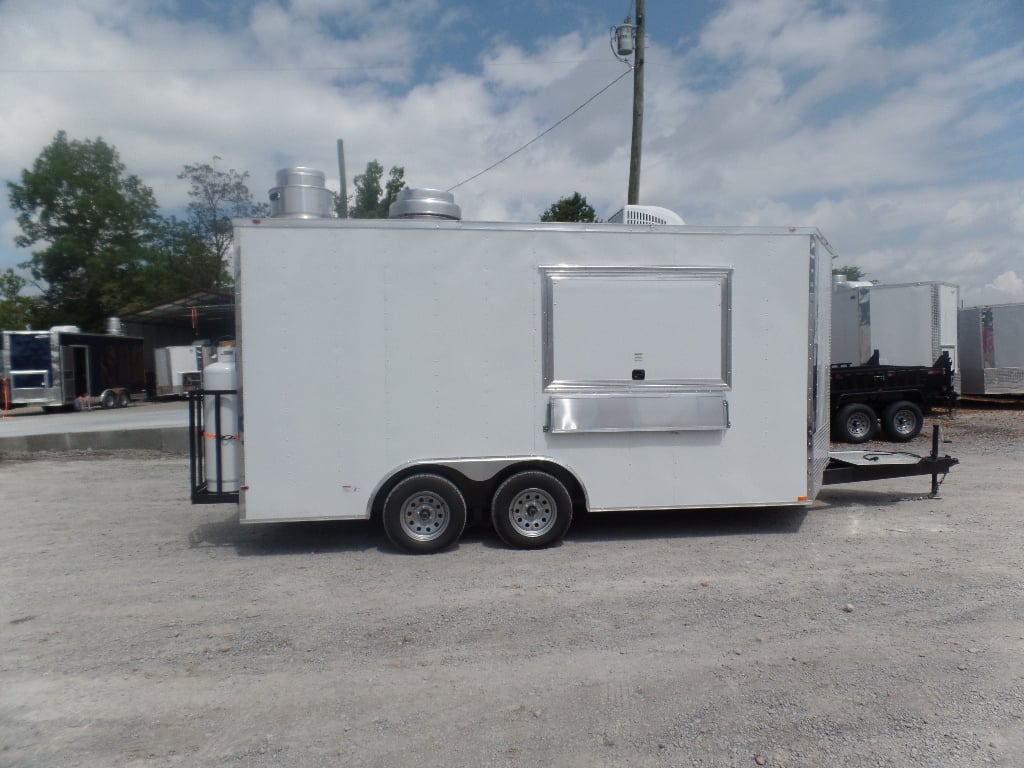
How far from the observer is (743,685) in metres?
3.83

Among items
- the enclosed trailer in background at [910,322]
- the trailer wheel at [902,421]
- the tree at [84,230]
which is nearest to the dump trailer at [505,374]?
the trailer wheel at [902,421]

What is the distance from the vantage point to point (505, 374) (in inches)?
244

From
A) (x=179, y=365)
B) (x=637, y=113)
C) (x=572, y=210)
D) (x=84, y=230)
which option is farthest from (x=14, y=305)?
(x=637, y=113)

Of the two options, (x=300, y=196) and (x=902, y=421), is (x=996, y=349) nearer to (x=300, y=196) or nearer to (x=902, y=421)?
(x=902, y=421)

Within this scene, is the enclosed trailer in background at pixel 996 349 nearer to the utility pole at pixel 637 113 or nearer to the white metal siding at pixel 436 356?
the utility pole at pixel 637 113

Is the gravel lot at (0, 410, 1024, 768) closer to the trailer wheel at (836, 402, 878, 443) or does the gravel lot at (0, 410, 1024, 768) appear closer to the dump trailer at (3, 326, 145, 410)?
the trailer wheel at (836, 402, 878, 443)

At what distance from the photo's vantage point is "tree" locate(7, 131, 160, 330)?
40969 mm

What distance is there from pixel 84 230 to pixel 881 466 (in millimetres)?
47084

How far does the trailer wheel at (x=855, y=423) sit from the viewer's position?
13359 millimetres

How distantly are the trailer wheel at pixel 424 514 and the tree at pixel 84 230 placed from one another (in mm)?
39729

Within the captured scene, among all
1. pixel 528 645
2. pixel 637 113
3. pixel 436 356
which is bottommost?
pixel 528 645

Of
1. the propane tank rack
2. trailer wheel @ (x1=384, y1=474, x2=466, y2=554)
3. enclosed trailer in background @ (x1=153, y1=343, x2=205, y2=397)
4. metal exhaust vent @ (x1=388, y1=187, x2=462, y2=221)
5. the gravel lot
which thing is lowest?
the gravel lot

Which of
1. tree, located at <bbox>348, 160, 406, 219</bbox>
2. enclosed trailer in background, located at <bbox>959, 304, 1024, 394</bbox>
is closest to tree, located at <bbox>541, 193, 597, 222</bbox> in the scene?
tree, located at <bbox>348, 160, 406, 219</bbox>

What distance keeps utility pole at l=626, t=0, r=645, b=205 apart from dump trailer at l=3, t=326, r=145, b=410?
18205mm
